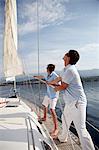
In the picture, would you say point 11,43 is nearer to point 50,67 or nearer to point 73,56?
point 50,67

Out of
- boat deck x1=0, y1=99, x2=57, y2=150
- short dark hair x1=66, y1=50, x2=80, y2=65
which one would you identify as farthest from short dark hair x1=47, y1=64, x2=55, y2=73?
short dark hair x1=66, y1=50, x2=80, y2=65

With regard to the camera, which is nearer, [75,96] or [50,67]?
[75,96]

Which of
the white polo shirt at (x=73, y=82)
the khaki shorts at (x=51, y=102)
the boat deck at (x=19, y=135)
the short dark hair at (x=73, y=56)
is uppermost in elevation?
the short dark hair at (x=73, y=56)

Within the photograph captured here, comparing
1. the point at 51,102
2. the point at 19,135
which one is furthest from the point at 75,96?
the point at 51,102

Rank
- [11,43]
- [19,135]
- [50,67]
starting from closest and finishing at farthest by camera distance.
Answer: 1. [19,135]
2. [50,67]
3. [11,43]

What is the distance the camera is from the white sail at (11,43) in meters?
7.40

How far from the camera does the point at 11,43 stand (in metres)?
7.73

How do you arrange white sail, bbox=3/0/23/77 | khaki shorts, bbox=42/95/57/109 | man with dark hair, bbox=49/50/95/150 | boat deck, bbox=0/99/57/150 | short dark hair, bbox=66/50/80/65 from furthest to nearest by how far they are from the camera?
white sail, bbox=3/0/23/77
khaki shorts, bbox=42/95/57/109
short dark hair, bbox=66/50/80/65
man with dark hair, bbox=49/50/95/150
boat deck, bbox=0/99/57/150

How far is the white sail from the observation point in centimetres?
740

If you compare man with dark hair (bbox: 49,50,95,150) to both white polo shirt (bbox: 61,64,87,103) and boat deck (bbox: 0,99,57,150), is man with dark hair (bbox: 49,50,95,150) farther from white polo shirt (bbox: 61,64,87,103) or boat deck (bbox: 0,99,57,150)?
boat deck (bbox: 0,99,57,150)

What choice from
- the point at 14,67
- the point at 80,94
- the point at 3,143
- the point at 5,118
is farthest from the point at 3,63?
the point at 3,143

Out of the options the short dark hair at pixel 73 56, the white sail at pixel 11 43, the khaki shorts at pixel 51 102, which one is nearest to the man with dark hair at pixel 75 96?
the short dark hair at pixel 73 56

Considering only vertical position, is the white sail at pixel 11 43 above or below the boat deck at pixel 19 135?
above

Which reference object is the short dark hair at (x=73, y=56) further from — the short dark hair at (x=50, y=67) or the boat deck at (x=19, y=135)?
the short dark hair at (x=50, y=67)
